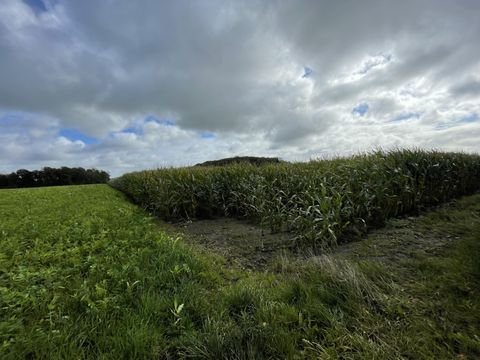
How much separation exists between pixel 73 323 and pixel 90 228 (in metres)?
3.21

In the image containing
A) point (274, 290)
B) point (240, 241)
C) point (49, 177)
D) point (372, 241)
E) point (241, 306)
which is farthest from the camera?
point (49, 177)

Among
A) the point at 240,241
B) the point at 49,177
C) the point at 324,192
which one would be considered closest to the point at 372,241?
the point at 324,192

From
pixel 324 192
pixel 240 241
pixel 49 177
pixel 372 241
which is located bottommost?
pixel 240 241

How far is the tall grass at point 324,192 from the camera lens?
159 inches

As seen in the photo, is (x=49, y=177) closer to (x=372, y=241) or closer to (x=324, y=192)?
(x=324, y=192)

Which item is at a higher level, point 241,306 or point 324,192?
point 324,192

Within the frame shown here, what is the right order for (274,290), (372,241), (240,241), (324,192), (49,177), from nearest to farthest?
(274,290)
(372,241)
(324,192)
(240,241)
(49,177)

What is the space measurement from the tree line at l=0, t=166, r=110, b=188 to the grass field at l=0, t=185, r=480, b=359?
34419 mm

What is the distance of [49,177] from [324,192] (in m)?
39.1

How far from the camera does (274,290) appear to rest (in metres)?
2.35

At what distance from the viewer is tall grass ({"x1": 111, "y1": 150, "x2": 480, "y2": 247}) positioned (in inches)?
159

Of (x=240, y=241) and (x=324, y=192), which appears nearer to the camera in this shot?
→ (x=324, y=192)

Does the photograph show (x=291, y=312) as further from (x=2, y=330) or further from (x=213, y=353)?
(x=2, y=330)

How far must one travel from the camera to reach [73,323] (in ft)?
6.17
